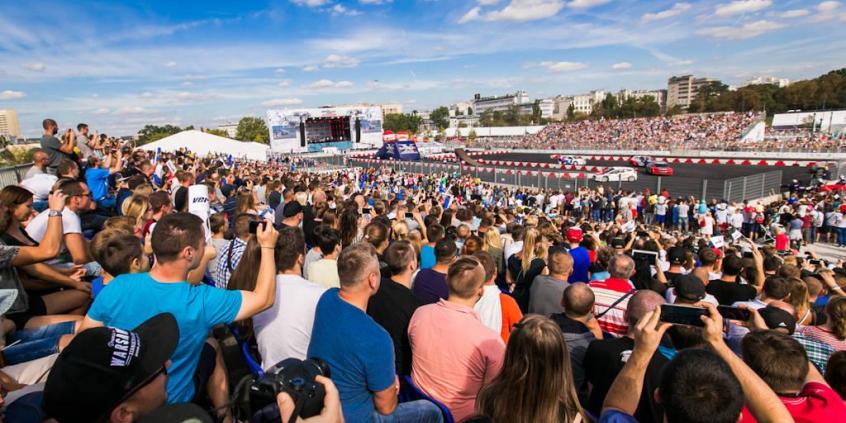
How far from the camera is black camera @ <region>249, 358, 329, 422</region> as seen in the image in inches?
69.9

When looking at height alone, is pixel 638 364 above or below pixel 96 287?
above

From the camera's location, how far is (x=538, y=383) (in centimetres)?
220

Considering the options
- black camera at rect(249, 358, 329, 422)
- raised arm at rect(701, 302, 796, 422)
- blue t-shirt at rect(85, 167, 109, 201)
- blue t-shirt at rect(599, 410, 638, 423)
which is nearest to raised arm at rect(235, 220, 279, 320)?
black camera at rect(249, 358, 329, 422)

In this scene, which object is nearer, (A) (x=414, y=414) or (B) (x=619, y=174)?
(A) (x=414, y=414)

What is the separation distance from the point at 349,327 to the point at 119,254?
2.08 metres

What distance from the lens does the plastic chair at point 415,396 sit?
9.50ft

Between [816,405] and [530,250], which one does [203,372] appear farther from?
[530,250]

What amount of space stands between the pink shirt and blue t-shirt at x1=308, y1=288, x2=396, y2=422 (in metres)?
0.45

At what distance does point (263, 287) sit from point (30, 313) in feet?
7.82

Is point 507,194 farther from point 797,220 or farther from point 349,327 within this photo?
point 349,327

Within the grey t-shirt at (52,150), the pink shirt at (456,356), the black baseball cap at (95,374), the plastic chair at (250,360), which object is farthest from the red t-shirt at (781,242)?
the grey t-shirt at (52,150)

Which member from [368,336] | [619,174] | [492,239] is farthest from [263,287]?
[619,174]

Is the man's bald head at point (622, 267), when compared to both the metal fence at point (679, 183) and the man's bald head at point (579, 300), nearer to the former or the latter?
the man's bald head at point (579, 300)

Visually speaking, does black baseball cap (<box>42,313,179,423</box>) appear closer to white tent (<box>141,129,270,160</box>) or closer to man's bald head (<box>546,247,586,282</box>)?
man's bald head (<box>546,247,586,282</box>)
